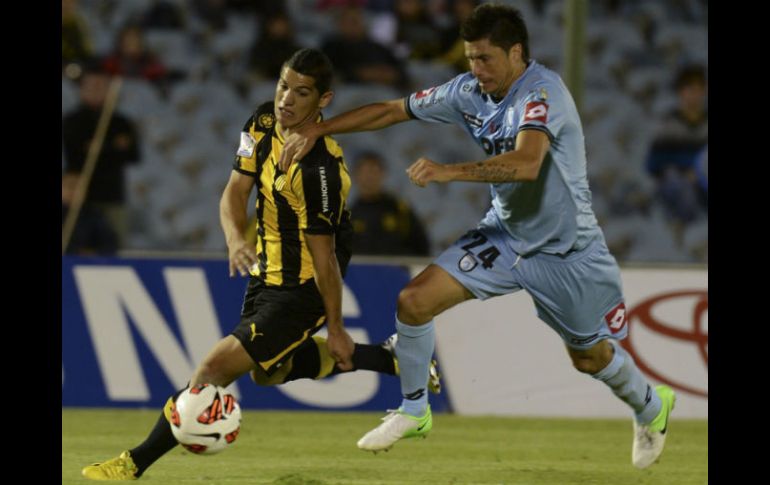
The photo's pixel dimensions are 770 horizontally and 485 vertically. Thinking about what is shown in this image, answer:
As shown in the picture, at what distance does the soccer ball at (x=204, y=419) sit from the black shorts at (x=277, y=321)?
0.87 ft

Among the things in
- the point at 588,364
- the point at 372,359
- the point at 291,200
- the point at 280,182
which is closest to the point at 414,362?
the point at 372,359

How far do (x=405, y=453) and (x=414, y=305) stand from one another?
1530mm

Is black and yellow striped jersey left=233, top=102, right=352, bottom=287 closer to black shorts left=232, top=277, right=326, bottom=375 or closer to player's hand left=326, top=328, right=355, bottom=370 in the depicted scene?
black shorts left=232, top=277, right=326, bottom=375

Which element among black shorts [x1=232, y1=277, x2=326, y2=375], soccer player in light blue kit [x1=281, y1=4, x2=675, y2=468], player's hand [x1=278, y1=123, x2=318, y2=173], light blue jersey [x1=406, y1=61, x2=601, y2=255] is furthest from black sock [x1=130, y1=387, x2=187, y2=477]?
light blue jersey [x1=406, y1=61, x2=601, y2=255]

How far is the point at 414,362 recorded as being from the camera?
652cm

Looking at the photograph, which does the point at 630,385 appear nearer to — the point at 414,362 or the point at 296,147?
the point at 414,362

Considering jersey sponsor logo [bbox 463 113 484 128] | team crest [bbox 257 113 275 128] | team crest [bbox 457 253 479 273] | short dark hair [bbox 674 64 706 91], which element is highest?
team crest [bbox 257 113 275 128]

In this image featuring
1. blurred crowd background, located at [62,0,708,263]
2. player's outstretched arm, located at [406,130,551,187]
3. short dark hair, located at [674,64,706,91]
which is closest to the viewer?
player's outstretched arm, located at [406,130,551,187]

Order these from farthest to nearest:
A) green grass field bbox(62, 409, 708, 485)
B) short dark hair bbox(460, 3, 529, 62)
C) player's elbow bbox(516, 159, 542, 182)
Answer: green grass field bbox(62, 409, 708, 485)
short dark hair bbox(460, 3, 529, 62)
player's elbow bbox(516, 159, 542, 182)

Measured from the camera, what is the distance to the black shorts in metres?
6.15

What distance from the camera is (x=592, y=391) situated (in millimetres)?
9469

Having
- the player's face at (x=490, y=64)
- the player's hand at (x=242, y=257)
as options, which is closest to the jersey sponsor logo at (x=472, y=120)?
the player's face at (x=490, y=64)

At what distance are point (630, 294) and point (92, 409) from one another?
154 inches
